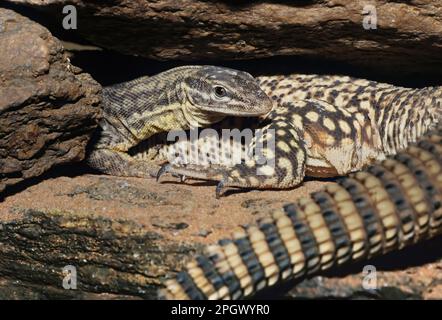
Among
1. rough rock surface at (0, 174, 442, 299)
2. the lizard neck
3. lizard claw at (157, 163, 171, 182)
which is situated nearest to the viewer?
rough rock surface at (0, 174, 442, 299)

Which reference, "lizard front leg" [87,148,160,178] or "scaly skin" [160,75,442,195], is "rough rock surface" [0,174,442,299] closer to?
"scaly skin" [160,75,442,195]

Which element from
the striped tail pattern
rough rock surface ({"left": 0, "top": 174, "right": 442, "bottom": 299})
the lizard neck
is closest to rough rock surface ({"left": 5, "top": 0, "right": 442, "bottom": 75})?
the lizard neck

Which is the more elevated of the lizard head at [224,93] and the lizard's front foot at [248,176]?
the lizard head at [224,93]

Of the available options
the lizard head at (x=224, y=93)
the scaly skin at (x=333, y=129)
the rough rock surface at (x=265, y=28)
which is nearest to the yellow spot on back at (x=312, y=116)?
the scaly skin at (x=333, y=129)

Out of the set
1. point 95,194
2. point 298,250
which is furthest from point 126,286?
point 298,250

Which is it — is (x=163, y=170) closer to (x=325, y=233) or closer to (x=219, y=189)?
(x=219, y=189)

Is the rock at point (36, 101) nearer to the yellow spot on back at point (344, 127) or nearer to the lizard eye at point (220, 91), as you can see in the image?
the lizard eye at point (220, 91)

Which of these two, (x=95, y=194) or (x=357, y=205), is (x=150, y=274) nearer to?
(x=95, y=194)
